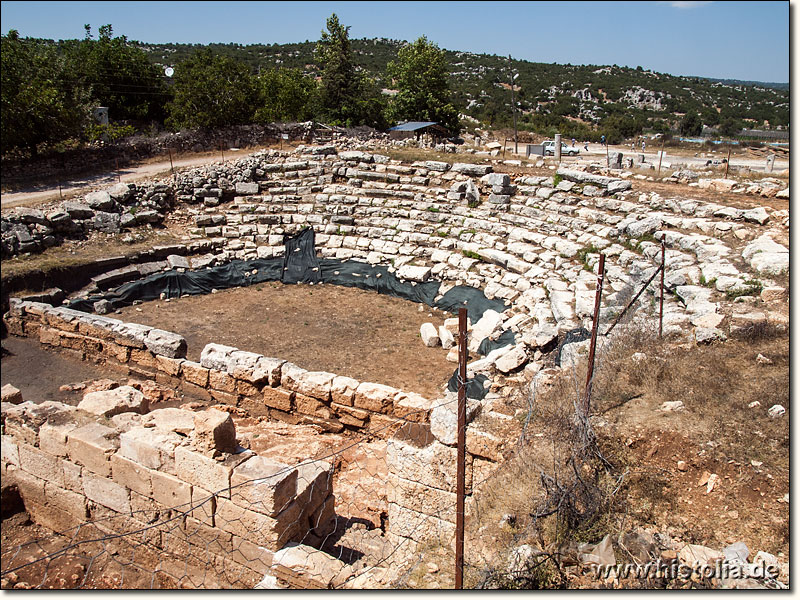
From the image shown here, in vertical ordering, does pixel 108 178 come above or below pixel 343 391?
above

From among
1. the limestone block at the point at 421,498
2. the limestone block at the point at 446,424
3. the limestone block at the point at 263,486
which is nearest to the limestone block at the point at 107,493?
the limestone block at the point at 263,486

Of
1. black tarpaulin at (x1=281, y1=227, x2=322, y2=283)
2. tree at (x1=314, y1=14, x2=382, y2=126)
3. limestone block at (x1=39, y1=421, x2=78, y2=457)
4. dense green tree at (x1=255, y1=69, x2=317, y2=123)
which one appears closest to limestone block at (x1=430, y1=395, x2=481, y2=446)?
limestone block at (x1=39, y1=421, x2=78, y2=457)

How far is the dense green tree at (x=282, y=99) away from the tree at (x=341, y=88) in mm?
1198

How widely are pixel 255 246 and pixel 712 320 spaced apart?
13.2 metres

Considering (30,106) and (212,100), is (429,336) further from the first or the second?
(212,100)

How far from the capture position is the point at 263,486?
541 centimetres

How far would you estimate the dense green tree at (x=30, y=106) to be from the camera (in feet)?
71.0

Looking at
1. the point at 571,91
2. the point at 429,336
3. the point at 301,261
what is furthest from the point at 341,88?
the point at 571,91

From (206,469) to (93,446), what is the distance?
58.0 inches

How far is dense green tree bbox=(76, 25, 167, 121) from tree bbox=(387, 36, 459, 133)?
48.0ft

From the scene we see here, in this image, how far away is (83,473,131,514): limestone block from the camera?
6.18m

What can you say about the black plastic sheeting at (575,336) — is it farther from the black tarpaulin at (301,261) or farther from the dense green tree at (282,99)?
the dense green tree at (282,99)

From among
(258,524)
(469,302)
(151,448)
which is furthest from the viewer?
(469,302)

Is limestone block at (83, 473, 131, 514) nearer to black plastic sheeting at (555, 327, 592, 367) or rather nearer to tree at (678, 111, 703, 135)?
black plastic sheeting at (555, 327, 592, 367)
